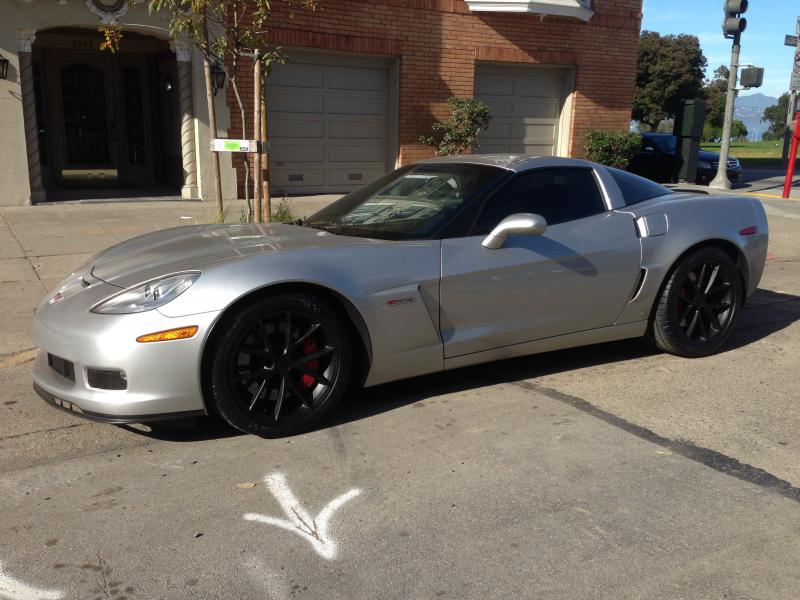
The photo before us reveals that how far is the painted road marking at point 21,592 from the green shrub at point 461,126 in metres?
12.2

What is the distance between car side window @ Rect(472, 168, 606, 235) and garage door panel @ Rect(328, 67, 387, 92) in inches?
380

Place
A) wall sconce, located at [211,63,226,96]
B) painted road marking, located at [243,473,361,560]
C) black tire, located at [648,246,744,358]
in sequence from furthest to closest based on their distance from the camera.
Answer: wall sconce, located at [211,63,226,96], black tire, located at [648,246,744,358], painted road marking, located at [243,473,361,560]

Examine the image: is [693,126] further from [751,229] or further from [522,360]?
[522,360]

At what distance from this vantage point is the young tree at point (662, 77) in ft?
164

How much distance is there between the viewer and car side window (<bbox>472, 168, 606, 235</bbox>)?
4305 millimetres

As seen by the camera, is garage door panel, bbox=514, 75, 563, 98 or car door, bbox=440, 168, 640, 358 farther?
garage door panel, bbox=514, 75, 563, 98

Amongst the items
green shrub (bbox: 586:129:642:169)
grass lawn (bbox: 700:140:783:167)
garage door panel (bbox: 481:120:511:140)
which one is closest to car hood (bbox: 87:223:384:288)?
garage door panel (bbox: 481:120:511:140)

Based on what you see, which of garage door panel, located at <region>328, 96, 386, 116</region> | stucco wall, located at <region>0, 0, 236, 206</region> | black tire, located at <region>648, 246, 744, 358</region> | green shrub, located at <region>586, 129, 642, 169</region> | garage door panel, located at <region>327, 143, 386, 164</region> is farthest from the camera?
green shrub, located at <region>586, 129, 642, 169</region>

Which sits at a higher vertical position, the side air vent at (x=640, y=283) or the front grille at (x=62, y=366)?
the side air vent at (x=640, y=283)

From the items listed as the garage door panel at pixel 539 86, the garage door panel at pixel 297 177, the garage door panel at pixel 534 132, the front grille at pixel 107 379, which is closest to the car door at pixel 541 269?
the front grille at pixel 107 379

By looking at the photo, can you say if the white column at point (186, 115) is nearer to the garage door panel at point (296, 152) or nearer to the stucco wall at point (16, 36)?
the stucco wall at point (16, 36)

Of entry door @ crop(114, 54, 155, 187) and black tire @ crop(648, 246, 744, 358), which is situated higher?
entry door @ crop(114, 54, 155, 187)

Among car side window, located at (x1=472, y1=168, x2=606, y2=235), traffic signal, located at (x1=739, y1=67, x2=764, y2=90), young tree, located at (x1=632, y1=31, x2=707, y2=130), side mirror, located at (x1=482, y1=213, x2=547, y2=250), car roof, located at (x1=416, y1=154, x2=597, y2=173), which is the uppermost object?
young tree, located at (x1=632, y1=31, x2=707, y2=130)

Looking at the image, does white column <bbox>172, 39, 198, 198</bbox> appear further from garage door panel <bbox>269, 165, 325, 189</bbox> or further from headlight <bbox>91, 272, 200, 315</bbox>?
headlight <bbox>91, 272, 200, 315</bbox>
